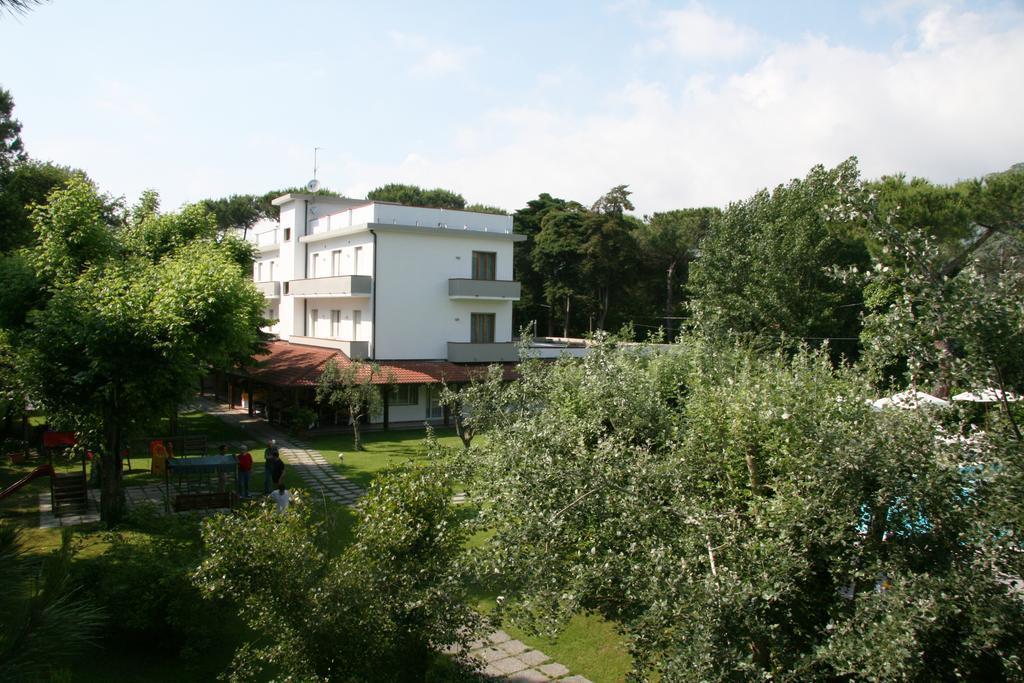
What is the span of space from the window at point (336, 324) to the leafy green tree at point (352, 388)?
25.7 ft

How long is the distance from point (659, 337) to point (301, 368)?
18615 mm

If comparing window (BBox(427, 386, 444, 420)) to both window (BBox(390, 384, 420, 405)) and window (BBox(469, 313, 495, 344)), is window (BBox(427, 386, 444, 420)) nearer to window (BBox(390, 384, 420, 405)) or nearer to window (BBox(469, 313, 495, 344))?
window (BBox(390, 384, 420, 405))

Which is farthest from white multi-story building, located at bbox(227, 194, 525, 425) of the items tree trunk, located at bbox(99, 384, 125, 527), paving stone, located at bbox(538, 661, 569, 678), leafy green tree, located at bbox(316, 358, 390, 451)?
paving stone, located at bbox(538, 661, 569, 678)

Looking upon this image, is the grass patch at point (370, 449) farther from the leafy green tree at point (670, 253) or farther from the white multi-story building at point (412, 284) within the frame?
the leafy green tree at point (670, 253)

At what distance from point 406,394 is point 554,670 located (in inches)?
943

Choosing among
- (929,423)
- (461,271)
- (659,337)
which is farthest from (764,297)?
(929,423)

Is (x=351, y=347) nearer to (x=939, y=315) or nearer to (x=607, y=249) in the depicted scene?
(x=607, y=249)

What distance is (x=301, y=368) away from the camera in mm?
30469

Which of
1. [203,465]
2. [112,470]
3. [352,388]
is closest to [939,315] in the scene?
[112,470]

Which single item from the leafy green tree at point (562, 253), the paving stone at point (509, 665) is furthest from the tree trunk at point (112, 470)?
the leafy green tree at point (562, 253)

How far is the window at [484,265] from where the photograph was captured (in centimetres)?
3466

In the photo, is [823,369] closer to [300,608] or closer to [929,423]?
[929,423]

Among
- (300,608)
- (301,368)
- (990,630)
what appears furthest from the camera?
(301,368)

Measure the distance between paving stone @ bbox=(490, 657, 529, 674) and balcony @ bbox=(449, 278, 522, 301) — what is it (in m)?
24.4
